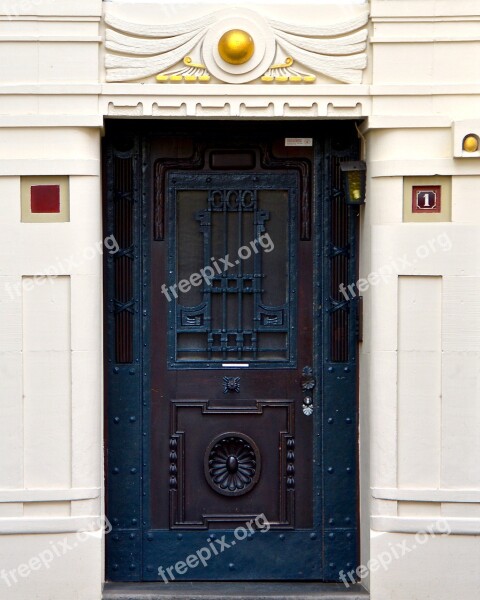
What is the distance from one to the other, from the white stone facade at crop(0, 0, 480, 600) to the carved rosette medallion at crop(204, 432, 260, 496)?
78cm

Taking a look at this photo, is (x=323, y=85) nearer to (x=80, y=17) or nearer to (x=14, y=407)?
(x=80, y=17)

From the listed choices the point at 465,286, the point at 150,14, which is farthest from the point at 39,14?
the point at 465,286

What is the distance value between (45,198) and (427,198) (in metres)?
2.29

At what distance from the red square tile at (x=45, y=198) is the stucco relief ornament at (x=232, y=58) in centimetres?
75

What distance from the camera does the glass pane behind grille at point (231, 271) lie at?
688 cm

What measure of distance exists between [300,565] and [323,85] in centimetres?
304

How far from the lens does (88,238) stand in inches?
254

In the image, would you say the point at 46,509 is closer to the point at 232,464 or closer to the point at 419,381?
the point at 232,464

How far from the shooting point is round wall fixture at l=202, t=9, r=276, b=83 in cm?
642

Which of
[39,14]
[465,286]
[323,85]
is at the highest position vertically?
[39,14]

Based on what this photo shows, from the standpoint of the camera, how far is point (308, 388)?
6910 mm

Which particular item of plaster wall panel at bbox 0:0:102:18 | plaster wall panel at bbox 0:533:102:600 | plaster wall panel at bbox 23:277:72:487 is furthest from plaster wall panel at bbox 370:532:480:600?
plaster wall panel at bbox 0:0:102:18

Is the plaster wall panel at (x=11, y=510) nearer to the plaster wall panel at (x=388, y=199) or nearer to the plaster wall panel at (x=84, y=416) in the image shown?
the plaster wall panel at (x=84, y=416)

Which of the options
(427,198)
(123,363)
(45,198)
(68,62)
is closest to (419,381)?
(427,198)
